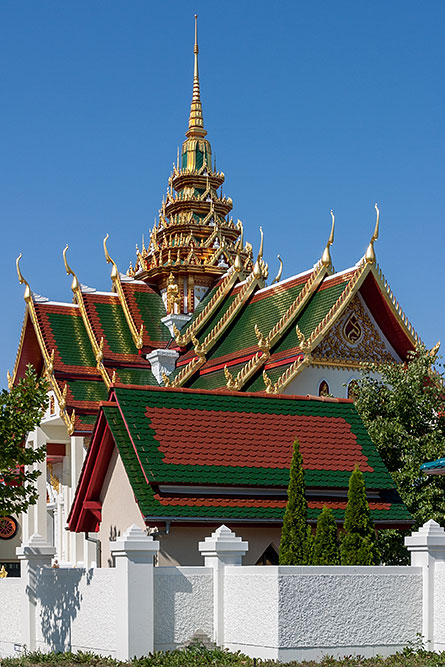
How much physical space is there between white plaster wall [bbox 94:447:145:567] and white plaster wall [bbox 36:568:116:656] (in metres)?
1.47

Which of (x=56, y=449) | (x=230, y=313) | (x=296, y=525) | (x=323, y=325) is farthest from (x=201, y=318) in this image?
(x=296, y=525)

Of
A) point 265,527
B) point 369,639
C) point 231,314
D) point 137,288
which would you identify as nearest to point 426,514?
point 265,527

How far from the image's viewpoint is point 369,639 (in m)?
12.9

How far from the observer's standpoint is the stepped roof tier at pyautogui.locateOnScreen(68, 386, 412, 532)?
50.1ft

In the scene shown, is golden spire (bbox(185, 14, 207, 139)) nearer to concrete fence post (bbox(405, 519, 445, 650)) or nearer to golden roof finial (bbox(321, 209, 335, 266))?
golden roof finial (bbox(321, 209, 335, 266))

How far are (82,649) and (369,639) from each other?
10.8 feet

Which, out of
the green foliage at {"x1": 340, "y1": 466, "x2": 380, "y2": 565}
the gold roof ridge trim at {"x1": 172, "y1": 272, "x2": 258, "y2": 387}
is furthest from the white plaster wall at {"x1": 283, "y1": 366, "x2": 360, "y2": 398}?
the green foliage at {"x1": 340, "y1": 466, "x2": 380, "y2": 565}

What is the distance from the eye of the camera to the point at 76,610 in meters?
14.0

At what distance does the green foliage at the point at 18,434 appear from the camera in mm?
16000

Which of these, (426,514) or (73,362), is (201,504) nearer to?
(426,514)

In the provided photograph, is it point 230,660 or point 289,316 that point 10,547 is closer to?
point 289,316

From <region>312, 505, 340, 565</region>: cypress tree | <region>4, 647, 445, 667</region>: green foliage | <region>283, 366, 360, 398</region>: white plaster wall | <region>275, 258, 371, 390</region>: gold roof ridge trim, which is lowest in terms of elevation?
<region>4, 647, 445, 667</region>: green foliage

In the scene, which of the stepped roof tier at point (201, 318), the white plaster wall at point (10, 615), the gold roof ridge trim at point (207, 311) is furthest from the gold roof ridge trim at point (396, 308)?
the white plaster wall at point (10, 615)

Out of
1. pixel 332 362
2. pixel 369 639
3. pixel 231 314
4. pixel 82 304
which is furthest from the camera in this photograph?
pixel 82 304
